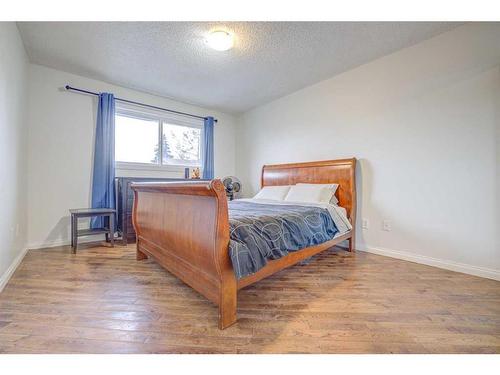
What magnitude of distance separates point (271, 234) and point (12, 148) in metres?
2.64

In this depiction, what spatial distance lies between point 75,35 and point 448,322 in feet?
12.9

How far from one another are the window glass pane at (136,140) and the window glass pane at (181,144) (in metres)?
0.18

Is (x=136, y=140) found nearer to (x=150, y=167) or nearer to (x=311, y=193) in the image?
(x=150, y=167)

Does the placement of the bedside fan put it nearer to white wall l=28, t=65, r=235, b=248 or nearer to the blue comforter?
the blue comforter

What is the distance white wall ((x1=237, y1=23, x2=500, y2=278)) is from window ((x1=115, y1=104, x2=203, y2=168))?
236cm

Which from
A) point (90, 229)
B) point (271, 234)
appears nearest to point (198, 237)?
point (271, 234)

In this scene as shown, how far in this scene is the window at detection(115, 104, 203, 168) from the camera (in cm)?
372

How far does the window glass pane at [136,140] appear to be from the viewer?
3.70 m

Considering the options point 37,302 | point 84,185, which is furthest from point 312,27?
point 84,185

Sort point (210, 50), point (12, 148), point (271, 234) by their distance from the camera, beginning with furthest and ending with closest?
point (210, 50), point (12, 148), point (271, 234)

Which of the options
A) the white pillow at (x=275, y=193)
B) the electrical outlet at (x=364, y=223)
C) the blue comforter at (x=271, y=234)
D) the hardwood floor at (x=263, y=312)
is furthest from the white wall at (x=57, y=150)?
the electrical outlet at (x=364, y=223)

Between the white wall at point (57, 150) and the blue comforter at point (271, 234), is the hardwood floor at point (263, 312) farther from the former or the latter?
the white wall at point (57, 150)

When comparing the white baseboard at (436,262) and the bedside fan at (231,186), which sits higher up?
the bedside fan at (231,186)

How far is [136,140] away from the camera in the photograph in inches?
153
